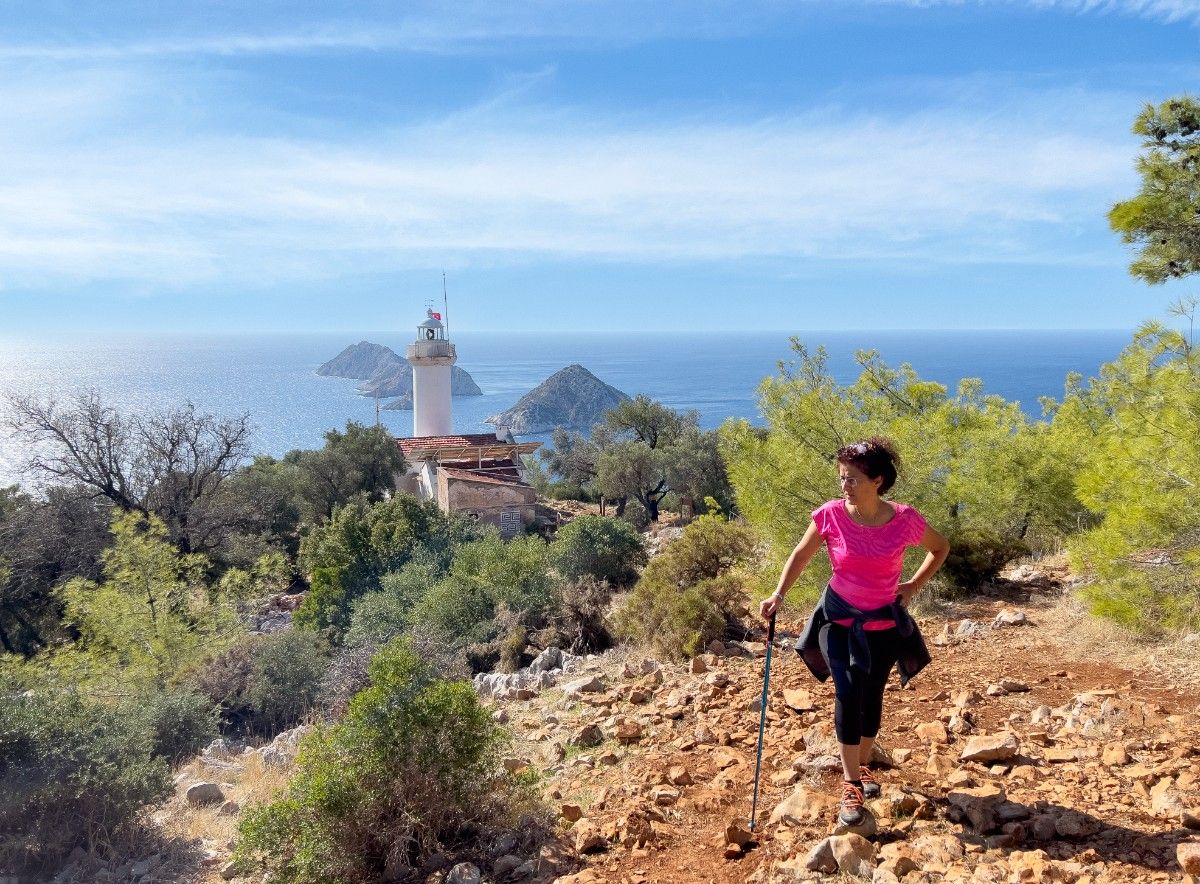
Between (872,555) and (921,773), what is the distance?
1456 millimetres

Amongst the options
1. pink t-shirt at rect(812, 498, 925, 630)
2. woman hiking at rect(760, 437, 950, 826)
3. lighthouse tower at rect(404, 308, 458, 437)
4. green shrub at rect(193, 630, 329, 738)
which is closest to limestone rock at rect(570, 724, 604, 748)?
woman hiking at rect(760, 437, 950, 826)

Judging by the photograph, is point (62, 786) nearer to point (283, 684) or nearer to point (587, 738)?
point (587, 738)

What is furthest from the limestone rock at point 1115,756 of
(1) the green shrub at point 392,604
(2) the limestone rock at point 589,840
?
(1) the green shrub at point 392,604

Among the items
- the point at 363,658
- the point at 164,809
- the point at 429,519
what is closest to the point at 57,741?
the point at 164,809

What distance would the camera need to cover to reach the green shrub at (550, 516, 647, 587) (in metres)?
14.6

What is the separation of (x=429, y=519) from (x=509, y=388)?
108m

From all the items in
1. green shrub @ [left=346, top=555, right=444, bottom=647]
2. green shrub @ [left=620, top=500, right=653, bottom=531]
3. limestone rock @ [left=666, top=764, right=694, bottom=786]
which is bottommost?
green shrub @ [left=620, top=500, right=653, bottom=531]

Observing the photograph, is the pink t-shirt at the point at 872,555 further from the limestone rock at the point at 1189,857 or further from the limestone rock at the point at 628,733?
the limestone rock at the point at 628,733

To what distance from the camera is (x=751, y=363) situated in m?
181

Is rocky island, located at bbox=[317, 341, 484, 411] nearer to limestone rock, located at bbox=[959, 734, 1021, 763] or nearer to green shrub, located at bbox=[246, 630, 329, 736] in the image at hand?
green shrub, located at bbox=[246, 630, 329, 736]

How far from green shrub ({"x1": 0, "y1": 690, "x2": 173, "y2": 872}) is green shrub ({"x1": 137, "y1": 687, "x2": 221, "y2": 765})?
5.59 ft

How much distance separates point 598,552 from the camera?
14.7m

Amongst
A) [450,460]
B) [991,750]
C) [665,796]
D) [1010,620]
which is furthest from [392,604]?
[450,460]

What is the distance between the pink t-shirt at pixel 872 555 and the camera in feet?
11.0
